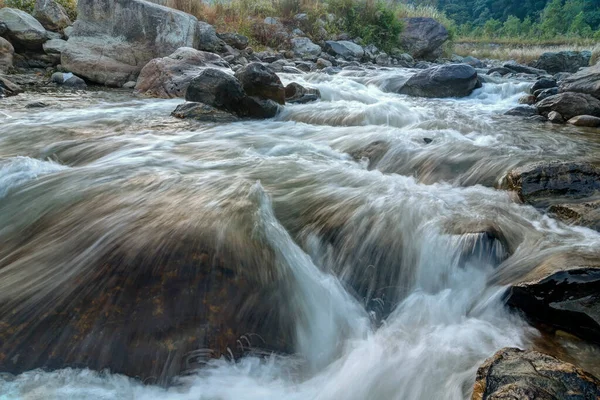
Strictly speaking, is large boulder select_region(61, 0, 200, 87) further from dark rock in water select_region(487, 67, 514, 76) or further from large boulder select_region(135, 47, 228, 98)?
dark rock in water select_region(487, 67, 514, 76)

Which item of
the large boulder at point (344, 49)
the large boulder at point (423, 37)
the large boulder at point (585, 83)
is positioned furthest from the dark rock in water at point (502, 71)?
the large boulder at point (423, 37)

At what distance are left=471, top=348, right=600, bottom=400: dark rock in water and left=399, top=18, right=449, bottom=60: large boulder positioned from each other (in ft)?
55.8

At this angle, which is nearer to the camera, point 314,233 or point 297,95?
point 314,233

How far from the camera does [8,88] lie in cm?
663

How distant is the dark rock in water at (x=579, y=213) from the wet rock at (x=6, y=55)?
9481 mm

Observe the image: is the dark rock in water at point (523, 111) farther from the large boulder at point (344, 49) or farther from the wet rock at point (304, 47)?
the large boulder at point (344, 49)

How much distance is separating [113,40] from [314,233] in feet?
25.1

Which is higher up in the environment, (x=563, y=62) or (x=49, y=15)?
(x=563, y=62)

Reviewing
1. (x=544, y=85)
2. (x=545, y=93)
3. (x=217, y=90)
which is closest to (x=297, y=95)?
(x=217, y=90)

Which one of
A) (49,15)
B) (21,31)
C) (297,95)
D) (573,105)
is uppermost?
(49,15)

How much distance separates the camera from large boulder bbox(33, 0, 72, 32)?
9.73 metres

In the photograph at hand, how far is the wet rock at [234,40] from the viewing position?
1142 cm

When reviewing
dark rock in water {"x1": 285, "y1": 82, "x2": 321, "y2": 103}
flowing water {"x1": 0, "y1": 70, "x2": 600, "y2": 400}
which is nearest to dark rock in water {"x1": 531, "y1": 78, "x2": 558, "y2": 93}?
flowing water {"x1": 0, "y1": 70, "x2": 600, "y2": 400}

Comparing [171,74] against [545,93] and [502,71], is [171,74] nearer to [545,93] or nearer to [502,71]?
[545,93]
